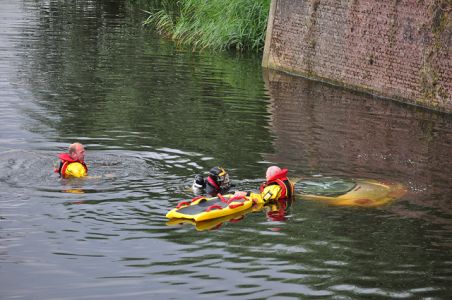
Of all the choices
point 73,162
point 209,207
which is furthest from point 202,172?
point 209,207

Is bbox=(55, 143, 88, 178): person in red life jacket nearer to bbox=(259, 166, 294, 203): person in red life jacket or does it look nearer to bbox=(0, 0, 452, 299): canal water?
bbox=(0, 0, 452, 299): canal water

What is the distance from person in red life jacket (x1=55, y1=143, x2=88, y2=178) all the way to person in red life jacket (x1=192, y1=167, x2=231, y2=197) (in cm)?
174

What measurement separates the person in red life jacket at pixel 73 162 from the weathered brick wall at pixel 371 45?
1050cm

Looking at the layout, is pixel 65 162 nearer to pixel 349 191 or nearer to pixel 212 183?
pixel 212 183

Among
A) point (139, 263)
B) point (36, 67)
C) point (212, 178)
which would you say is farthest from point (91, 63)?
point (139, 263)

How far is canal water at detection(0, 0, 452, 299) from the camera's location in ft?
36.6

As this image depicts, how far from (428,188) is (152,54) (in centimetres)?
1540

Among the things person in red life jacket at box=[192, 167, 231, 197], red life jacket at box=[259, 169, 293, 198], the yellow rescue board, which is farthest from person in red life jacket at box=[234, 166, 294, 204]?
person in red life jacket at box=[192, 167, 231, 197]

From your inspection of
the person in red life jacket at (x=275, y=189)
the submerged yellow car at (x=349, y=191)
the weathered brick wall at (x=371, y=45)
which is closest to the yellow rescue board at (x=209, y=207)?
the person in red life jacket at (x=275, y=189)

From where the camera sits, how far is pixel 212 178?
47.8 feet

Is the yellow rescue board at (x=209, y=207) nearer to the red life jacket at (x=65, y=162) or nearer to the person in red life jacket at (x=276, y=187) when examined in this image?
the person in red life jacket at (x=276, y=187)

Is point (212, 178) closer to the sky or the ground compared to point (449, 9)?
closer to the ground

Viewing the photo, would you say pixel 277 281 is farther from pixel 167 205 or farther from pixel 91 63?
pixel 91 63

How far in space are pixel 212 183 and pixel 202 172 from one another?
121 centimetres
